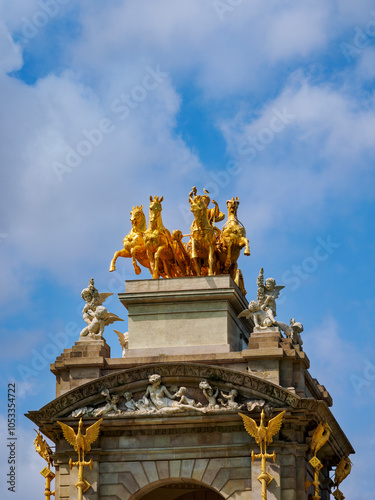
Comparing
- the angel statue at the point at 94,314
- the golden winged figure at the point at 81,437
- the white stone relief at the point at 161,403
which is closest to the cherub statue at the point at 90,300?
the angel statue at the point at 94,314

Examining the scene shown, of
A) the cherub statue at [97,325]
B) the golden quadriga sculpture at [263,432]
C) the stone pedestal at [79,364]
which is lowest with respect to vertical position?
the golden quadriga sculpture at [263,432]

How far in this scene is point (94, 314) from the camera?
54.7 metres

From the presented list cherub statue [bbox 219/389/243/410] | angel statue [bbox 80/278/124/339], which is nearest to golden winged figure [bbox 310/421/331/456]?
cherub statue [bbox 219/389/243/410]

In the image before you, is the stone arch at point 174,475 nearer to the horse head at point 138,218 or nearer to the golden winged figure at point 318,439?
the golden winged figure at point 318,439

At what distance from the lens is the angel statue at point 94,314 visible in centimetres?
5456

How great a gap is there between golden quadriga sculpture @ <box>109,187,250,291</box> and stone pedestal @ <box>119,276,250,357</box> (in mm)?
1177

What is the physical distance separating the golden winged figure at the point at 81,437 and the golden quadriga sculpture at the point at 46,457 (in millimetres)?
1649

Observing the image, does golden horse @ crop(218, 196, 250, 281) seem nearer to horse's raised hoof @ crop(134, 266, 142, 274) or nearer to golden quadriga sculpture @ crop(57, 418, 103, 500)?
horse's raised hoof @ crop(134, 266, 142, 274)

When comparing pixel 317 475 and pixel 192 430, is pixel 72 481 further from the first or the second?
pixel 317 475

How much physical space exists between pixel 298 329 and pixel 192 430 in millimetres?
5921

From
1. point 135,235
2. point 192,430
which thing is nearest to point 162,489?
point 192,430

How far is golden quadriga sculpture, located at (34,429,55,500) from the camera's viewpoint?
175 ft

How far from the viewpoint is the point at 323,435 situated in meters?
52.5

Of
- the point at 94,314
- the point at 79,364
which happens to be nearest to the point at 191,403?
the point at 79,364
